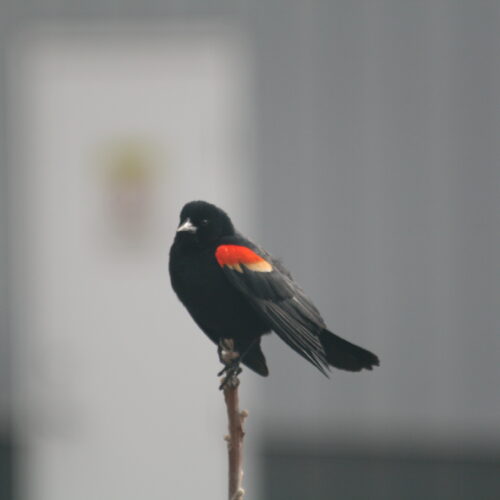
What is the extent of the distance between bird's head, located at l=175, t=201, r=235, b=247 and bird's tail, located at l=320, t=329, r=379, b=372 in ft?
0.76

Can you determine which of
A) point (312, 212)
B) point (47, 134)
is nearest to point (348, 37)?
point (312, 212)

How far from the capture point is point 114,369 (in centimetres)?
462

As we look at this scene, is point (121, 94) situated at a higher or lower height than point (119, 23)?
lower

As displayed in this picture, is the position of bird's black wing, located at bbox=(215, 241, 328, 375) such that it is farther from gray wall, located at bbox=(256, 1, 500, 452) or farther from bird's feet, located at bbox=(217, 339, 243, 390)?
gray wall, located at bbox=(256, 1, 500, 452)

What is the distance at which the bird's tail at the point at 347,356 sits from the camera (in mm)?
1071

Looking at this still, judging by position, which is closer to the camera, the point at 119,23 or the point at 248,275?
the point at 248,275

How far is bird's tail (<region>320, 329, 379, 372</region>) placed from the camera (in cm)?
107

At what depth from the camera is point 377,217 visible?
4.48m

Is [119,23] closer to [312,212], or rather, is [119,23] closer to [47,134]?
[47,134]

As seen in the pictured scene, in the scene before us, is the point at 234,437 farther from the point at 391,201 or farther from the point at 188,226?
the point at 391,201

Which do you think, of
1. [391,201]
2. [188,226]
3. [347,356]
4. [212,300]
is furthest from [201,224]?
[391,201]

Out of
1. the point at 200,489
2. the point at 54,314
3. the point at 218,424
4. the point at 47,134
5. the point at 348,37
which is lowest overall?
the point at 200,489

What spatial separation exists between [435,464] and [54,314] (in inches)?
72.2

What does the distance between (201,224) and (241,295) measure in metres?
0.12
